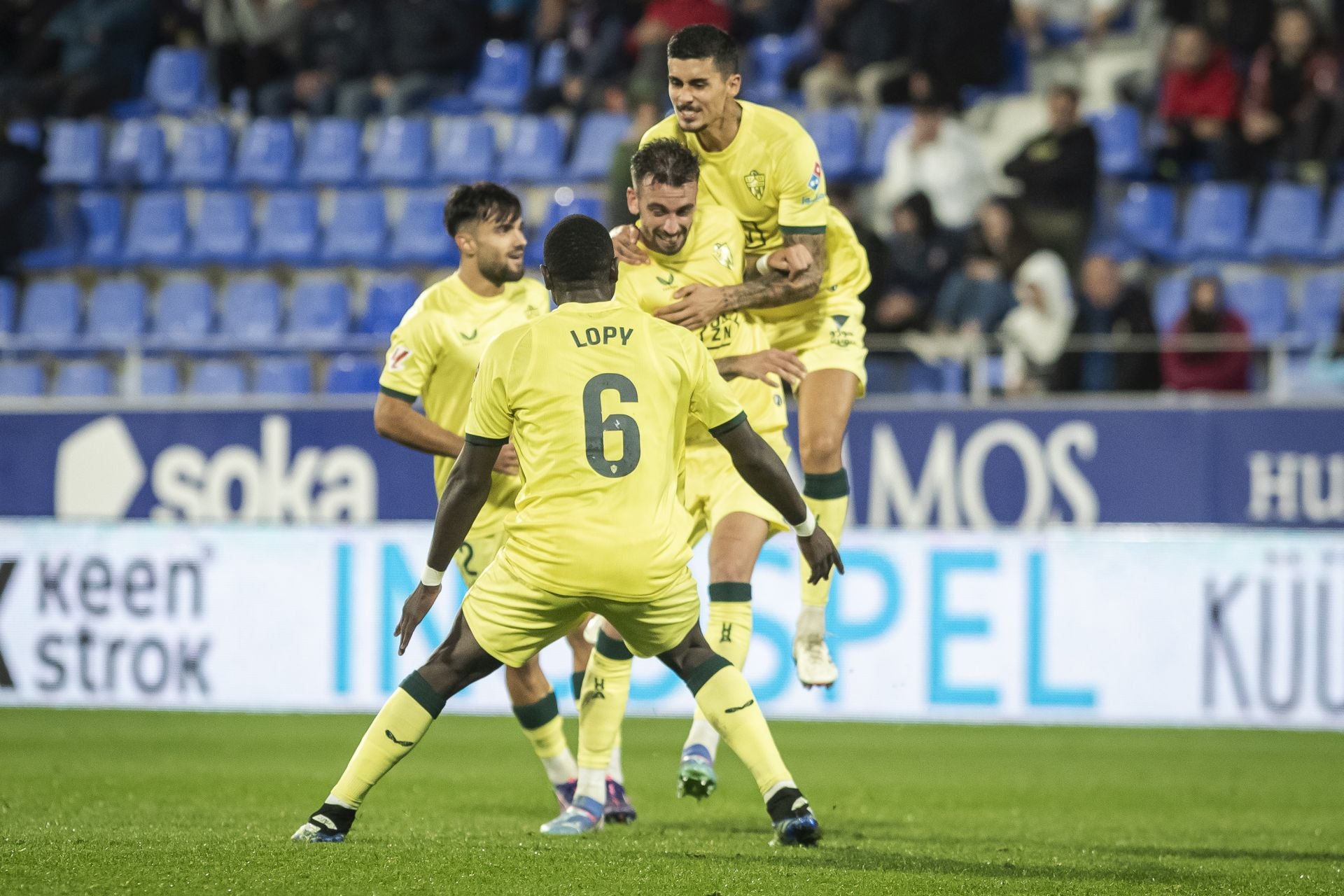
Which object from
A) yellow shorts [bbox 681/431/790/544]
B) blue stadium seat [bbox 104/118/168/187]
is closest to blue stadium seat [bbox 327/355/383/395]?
blue stadium seat [bbox 104/118/168/187]

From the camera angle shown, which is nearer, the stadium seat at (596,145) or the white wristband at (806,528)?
the white wristband at (806,528)

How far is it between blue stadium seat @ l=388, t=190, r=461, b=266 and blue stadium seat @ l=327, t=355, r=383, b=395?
146cm

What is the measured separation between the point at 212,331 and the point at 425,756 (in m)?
6.75

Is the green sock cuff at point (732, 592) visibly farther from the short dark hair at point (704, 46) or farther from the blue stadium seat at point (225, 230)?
the blue stadium seat at point (225, 230)

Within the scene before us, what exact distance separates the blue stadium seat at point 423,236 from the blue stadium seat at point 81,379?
2619 millimetres

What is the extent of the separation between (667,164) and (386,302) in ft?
28.9

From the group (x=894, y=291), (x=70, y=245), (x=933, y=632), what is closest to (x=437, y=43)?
(x=70, y=245)

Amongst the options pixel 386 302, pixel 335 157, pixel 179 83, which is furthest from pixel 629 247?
pixel 179 83

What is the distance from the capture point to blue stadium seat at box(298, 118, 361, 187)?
16719 millimetres

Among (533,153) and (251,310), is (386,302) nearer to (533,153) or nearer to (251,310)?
(251,310)

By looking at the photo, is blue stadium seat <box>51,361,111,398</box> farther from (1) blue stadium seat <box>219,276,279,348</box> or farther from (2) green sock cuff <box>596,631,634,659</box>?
(2) green sock cuff <box>596,631,634,659</box>

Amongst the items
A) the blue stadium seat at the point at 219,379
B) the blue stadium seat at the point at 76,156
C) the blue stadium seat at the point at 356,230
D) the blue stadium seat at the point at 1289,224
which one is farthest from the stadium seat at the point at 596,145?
the blue stadium seat at the point at 1289,224

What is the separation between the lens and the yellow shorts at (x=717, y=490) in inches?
291

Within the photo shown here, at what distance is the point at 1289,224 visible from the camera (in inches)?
560
